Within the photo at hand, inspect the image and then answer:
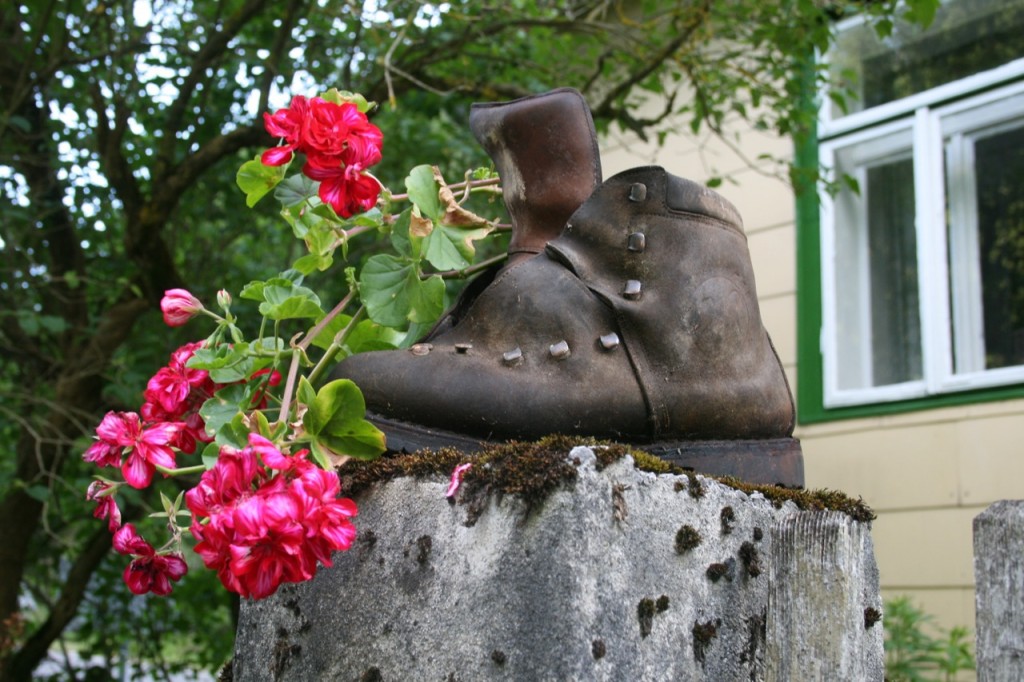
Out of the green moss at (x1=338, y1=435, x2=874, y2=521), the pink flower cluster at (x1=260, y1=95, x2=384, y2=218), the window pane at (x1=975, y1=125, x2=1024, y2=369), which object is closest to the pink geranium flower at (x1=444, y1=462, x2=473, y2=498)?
the green moss at (x1=338, y1=435, x2=874, y2=521)

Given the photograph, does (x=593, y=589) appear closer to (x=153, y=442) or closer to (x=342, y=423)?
(x=342, y=423)

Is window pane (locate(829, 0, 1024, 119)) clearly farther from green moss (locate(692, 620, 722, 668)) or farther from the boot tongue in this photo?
green moss (locate(692, 620, 722, 668))

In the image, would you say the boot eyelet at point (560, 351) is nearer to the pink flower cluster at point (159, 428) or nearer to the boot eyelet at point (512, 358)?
the boot eyelet at point (512, 358)

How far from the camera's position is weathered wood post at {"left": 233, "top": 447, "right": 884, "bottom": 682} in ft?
3.81

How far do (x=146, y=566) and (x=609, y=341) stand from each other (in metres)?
0.62

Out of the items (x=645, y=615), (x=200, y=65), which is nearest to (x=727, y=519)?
(x=645, y=615)

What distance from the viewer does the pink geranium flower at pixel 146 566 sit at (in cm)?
132

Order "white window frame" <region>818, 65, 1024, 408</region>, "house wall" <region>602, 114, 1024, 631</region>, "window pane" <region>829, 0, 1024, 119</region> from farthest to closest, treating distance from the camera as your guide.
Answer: "window pane" <region>829, 0, 1024, 119</region> < "white window frame" <region>818, 65, 1024, 408</region> < "house wall" <region>602, 114, 1024, 631</region>

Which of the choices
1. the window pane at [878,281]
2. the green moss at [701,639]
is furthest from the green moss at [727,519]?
the window pane at [878,281]

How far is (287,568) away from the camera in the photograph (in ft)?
3.67

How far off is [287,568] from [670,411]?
0.51 metres

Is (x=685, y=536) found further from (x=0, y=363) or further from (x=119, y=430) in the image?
(x=0, y=363)

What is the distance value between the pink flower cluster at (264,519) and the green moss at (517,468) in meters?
0.17

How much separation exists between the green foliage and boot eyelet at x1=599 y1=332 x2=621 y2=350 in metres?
2.27
